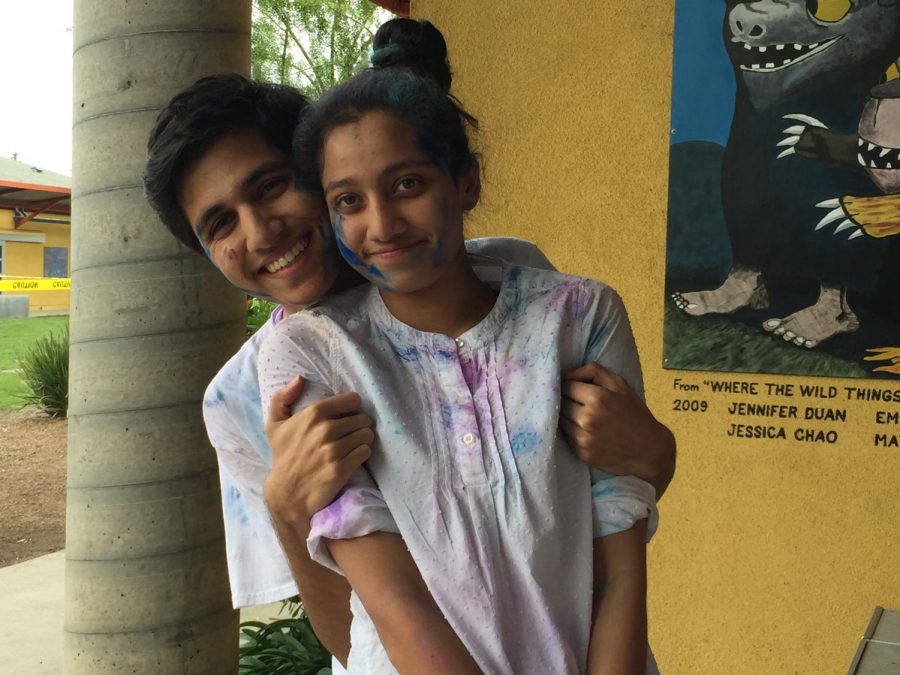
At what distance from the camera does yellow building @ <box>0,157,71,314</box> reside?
2733 centimetres

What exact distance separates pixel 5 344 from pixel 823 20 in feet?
72.8

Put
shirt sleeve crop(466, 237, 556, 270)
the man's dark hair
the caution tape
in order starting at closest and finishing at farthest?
1. the man's dark hair
2. shirt sleeve crop(466, 237, 556, 270)
3. the caution tape

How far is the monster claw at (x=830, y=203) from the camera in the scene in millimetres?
3439

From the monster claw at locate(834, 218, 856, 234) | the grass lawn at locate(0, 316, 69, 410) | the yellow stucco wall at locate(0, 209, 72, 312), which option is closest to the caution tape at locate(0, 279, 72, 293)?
the yellow stucco wall at locate(0, 209, 72, 312)

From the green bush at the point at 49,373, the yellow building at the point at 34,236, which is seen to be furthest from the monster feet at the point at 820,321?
the yellow building at the point at 34,236

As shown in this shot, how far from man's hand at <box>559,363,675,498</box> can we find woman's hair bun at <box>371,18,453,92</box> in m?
0.58

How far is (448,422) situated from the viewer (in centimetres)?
141

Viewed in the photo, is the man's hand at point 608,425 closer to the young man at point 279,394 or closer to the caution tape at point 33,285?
the young man at point 279,394

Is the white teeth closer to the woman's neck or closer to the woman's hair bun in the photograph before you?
the woman's neck

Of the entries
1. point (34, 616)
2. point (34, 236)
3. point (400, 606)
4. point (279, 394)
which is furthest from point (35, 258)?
point (400, 606)

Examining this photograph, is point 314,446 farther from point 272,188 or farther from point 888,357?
point 888,357

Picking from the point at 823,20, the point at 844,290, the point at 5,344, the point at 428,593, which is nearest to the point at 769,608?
the point at 844,290

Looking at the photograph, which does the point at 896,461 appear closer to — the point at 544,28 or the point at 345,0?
the point at 544,28

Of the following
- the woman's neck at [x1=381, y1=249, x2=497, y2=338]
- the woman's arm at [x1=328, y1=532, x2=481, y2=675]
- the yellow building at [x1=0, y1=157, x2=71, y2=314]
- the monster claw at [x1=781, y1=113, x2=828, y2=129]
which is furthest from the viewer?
the yellow building at [x1=0, y1=157, x2=71, y2=314]
